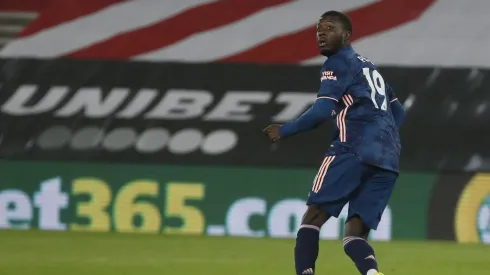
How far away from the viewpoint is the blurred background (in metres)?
11.2

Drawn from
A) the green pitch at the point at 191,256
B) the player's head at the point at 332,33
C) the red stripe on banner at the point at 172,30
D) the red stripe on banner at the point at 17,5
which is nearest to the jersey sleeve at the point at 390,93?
the player's head at the point at 332,33

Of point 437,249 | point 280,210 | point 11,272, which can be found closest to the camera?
point 11,272

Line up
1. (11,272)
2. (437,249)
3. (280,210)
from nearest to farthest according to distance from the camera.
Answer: (11,272), (437,249), (280,210)

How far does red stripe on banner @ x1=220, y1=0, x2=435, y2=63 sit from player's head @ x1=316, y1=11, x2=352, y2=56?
5220 mm

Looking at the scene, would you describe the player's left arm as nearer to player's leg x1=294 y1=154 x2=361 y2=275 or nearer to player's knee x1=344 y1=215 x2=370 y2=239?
player's leg x1=294 y1=154 x2=361 y2=275

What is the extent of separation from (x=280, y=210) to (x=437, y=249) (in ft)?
5.59

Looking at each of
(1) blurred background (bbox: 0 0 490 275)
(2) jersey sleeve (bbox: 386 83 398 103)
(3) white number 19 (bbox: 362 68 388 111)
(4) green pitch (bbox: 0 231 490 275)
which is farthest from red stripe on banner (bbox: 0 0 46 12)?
(3) white number 19 (bbox: 362 68 388 111)

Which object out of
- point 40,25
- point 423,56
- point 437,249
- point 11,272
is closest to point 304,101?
point 423,56

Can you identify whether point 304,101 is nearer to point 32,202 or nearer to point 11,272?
point 32,202

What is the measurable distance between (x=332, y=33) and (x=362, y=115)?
1.56ft

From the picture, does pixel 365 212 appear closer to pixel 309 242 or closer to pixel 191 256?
pixel 309 242

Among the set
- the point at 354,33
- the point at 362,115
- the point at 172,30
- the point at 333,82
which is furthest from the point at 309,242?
the point at 172,30

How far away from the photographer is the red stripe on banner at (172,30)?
11578 millimetres

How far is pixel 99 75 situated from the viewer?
37.9 ft
